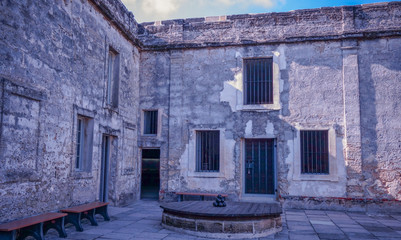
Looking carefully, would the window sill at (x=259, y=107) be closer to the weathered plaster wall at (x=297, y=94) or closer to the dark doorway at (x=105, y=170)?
the weathered plaster wall at (x=297, y=94)

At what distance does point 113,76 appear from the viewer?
10.8 m

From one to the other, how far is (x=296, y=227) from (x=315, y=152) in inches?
153

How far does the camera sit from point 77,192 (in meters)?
8.32

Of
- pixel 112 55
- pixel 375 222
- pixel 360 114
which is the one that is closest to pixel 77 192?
pixel 112 55

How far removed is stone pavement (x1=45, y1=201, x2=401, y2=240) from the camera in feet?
22.5

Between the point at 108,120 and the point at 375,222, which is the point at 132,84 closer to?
the point at 108,120

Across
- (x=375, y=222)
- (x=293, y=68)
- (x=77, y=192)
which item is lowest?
(x=375, y=222)

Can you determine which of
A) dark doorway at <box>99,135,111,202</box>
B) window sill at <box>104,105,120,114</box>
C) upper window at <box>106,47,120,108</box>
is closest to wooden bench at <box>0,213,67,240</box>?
dark doorway at <box>99,135,111,202</box>

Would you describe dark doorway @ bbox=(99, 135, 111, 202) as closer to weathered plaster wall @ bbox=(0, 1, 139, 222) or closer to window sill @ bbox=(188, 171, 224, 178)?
weathered plaster wall @ bbox=(0, 1, 139, 222)

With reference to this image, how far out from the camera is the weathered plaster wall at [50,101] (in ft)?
20.3

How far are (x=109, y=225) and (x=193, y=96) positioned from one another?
18.9ft

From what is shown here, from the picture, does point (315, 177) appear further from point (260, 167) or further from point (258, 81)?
point (258, 81)

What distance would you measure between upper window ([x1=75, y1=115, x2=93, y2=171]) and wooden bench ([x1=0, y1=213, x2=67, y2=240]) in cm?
246

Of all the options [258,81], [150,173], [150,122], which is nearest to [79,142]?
[150,122]
